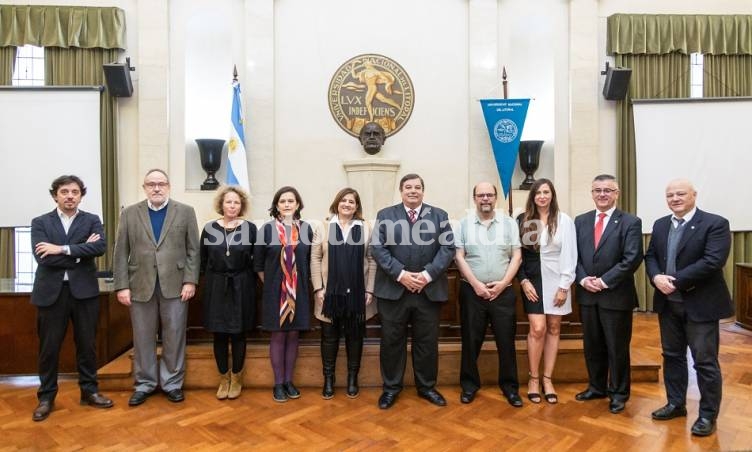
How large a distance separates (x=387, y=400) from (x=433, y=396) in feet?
0.93

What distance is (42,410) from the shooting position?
289cm

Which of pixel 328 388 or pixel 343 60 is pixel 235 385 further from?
pixel 343 60

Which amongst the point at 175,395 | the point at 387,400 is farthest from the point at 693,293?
the point at 175,395

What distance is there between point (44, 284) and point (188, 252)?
78 centimetres

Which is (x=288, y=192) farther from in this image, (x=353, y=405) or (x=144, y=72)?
(x=144, y=72)

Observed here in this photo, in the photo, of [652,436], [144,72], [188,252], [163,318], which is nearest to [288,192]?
[188,252]

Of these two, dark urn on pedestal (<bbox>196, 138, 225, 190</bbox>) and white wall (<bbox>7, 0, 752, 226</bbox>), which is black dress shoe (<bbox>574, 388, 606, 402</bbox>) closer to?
white wall (<bbox>7, 0, 752, 226</bbox>)

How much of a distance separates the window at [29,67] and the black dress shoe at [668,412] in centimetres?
696

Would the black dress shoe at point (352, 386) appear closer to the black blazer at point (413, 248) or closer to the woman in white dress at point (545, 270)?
the black blazer at point (413, 248)

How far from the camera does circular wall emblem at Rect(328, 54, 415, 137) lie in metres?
6.18

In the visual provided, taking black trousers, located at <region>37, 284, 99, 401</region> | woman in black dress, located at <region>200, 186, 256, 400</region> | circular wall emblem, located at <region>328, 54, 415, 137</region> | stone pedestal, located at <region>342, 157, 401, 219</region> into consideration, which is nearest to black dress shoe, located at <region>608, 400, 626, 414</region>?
woman in black dress, located at <region>200, 186, 256, 400</region>

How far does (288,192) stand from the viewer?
3.14 m

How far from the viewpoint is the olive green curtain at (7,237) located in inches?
229

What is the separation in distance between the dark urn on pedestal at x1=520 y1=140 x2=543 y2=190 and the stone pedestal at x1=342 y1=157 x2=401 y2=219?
154 centimetres
